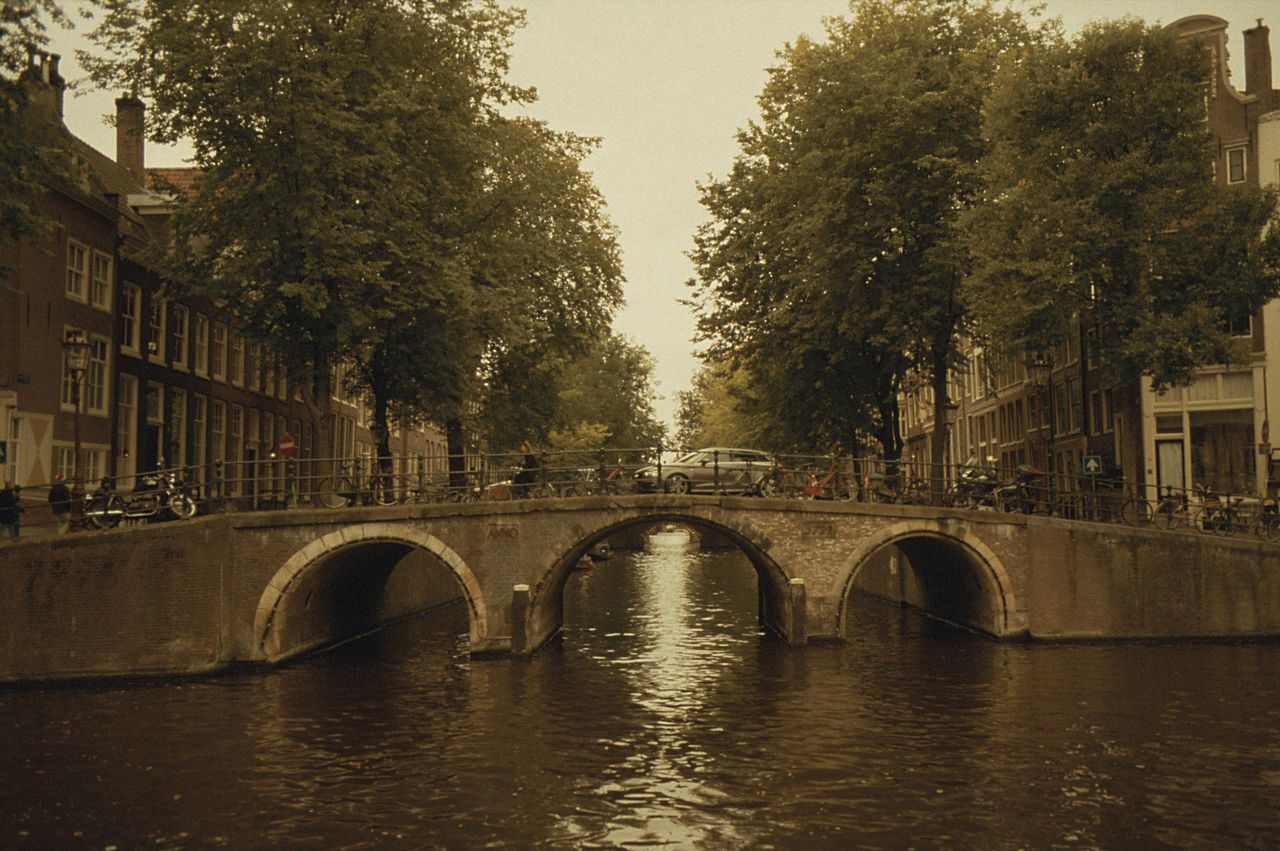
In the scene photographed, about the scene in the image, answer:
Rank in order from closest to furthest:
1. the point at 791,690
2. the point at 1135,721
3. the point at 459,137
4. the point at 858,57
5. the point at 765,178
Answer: the point at 1135,721 → the point at 791,690 → the point at 459,137 → the point at 858,57 → the point at 765,178

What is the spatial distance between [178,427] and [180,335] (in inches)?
111

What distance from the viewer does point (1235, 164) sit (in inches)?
1519

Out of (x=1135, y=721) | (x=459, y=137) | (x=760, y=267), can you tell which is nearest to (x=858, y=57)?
(x=760, y=267)

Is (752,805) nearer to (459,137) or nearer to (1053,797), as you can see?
(1053,797)

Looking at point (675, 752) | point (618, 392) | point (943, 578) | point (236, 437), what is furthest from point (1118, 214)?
point (618, 392)

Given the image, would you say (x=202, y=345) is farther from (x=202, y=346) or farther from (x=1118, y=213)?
(x=1118, y=213)

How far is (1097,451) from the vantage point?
43.3m

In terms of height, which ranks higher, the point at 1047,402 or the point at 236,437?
the point at 1047,402

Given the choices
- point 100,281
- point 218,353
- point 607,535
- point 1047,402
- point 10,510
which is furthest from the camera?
point 1047,402

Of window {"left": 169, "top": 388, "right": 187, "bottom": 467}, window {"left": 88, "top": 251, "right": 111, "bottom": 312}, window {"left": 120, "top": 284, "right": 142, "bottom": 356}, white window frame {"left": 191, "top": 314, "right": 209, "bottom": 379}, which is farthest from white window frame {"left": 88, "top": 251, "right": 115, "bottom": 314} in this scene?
white window frame {"left": 191, "top": 314, "right": 209, "bottom": 379}

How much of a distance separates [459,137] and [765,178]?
9.61 metres

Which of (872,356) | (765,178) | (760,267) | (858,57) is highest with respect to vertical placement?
(858,57)

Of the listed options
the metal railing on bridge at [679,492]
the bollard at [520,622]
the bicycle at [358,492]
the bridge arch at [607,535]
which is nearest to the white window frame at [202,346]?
the metal railing on bridge at [679,492]

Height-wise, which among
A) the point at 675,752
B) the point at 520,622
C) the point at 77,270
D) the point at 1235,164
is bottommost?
the point at 675,752
